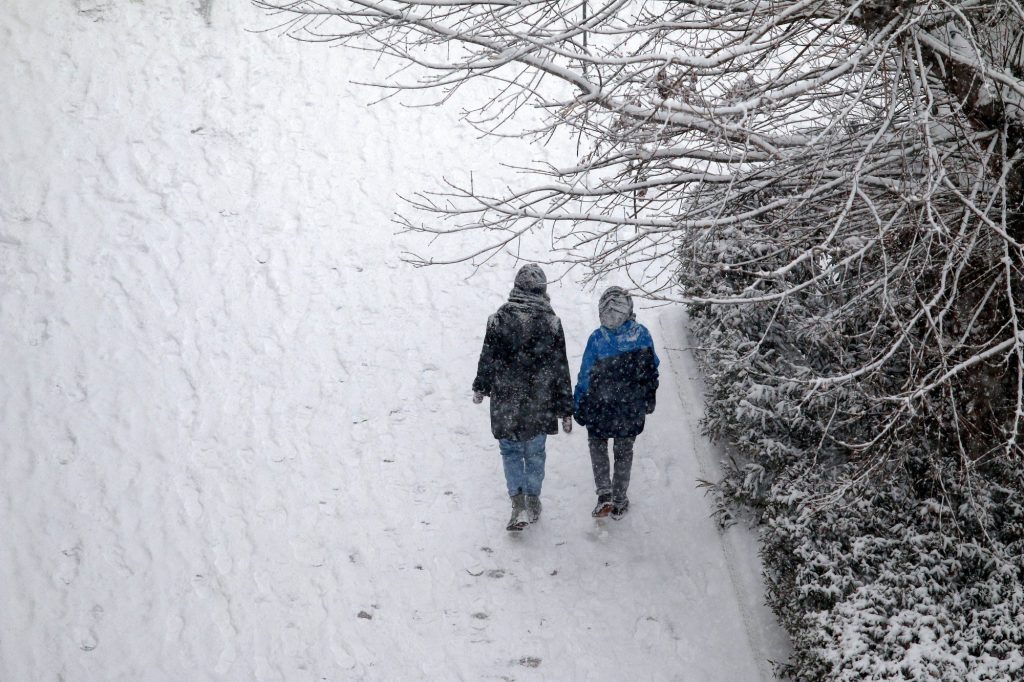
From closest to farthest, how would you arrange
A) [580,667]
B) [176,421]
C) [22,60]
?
1. [580,667]
2. [176,421]
3. [22,60]

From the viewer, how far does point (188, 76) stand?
9656 mm

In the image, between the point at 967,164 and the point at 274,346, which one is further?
the point at 274,346

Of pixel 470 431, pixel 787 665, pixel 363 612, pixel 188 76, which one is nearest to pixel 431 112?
pixel 188 76

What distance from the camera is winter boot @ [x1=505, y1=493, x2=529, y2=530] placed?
557 centimetres

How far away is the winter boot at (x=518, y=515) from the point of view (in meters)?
5.57

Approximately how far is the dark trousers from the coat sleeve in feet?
1.00

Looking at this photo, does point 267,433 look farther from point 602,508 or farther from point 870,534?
point 870,534

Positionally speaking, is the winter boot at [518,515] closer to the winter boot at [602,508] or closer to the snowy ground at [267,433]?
the snowy ground at [267,433]

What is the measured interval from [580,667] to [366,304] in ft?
13.7

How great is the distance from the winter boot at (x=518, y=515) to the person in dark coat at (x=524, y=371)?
0.24m

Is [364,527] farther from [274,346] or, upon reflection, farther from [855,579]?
[855,579]

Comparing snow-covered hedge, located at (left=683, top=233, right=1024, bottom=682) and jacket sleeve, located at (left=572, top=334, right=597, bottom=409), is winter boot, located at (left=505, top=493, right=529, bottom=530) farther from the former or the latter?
snow-covered hedge, located at (left=683, top=233, right=1024, bottom=682)

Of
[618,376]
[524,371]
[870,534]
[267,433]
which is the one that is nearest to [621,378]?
[618,376]

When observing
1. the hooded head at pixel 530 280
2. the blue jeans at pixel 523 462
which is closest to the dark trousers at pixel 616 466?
the blue jeans at pixel 523 462
